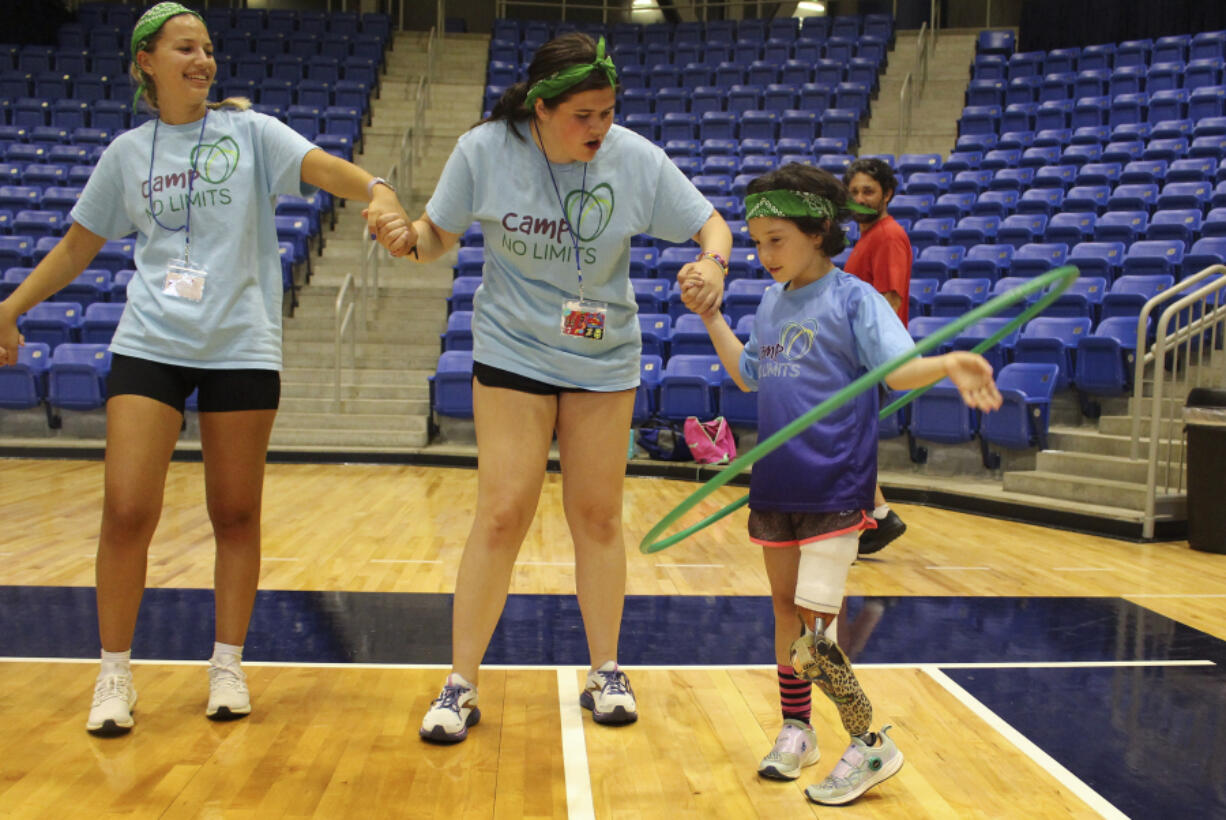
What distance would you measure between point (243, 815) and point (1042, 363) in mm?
6297

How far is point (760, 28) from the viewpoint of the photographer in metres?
14.7

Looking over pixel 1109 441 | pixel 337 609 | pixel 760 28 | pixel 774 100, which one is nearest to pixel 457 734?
pixel 337 609

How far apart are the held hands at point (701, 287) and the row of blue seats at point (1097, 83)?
11000mm

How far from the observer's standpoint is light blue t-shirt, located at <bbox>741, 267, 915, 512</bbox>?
2.23 meters

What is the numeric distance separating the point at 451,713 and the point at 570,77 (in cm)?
147

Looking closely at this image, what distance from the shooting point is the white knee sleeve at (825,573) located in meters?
2.20

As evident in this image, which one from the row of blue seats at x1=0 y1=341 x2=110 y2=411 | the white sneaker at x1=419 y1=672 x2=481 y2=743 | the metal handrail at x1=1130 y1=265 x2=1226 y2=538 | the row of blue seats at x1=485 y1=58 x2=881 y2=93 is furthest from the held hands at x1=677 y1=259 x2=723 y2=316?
the row of blue seats at x1=485 y1=58 x2=881 y2=93

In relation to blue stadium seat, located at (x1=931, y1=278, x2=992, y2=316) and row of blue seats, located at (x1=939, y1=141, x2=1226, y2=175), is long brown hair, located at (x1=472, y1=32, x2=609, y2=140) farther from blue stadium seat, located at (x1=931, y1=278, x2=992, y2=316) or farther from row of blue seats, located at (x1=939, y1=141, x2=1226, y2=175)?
row of blue seats, located at (x1=939, y1=141, x2=1226, y2=175)

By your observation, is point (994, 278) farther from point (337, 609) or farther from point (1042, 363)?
point (337, 609)

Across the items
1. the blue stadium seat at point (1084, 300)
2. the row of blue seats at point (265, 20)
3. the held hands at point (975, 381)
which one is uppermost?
the row of blue seats at point (265, 20)

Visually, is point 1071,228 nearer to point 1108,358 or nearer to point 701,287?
point 1108,358

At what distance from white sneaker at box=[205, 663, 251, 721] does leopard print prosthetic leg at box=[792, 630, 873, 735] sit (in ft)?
4.45

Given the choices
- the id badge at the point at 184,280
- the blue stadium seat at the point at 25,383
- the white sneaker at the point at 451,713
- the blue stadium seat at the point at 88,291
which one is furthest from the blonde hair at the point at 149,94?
the blue stadium seat at the point at 88,291

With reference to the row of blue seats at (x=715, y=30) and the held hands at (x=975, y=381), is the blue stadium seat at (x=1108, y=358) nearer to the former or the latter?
the held hands at (x=975, y=381)
